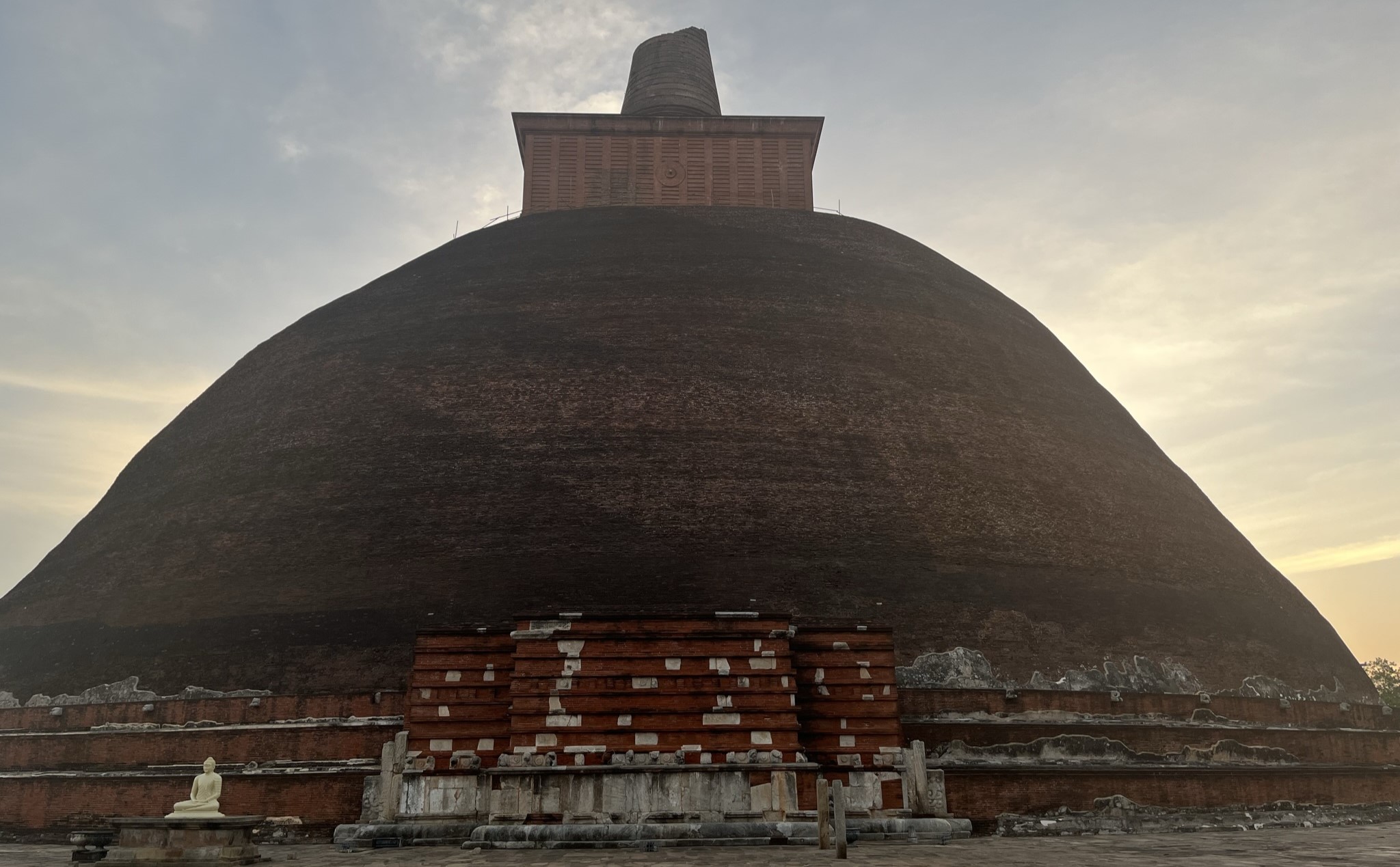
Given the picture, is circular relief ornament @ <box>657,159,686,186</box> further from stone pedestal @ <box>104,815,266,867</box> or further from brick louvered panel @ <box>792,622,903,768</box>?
stone pedestal @ <box>104,815,266,867</box>

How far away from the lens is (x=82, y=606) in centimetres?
1451

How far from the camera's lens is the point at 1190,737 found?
13.0m

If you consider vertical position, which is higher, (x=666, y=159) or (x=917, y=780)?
(x=666, y=159)

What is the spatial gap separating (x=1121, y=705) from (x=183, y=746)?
11.1 meters

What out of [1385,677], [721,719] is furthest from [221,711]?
[1385,677]

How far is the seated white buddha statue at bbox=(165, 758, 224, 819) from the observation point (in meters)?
8.98

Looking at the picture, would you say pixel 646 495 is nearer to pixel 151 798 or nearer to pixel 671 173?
pixel 151 798

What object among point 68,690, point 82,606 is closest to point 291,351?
point 82,606

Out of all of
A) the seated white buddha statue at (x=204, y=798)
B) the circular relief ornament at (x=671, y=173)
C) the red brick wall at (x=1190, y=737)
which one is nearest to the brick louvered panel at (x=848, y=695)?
the red brick wall at (x=1190, y=737)

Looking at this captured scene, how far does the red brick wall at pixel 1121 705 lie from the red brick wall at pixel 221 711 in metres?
6.07

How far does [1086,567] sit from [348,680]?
973 cm

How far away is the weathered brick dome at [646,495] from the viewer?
1310 centimetres

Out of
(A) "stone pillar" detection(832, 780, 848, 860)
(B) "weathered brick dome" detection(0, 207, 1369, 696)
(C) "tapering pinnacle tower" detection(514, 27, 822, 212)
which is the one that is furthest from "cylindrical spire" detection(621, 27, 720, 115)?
(A) "stone pillar" detection(832, 780, 848, 860)

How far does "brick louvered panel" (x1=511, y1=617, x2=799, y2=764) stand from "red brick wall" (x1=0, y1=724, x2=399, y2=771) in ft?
7.31
